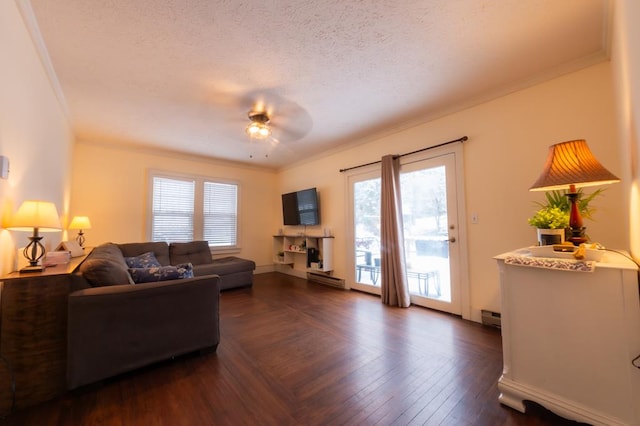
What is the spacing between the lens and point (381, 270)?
3.61 meters

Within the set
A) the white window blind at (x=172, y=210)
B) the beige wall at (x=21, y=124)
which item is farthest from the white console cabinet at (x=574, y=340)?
the white window blind at (x=172, y=210)

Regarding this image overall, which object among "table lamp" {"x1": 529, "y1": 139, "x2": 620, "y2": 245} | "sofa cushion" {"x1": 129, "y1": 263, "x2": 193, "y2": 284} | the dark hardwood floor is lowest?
the dark hardwood floor

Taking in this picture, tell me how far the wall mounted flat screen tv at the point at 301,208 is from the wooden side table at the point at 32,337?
142 inches

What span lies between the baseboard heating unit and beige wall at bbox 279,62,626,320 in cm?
213

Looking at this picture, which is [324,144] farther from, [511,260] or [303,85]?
[511,260]

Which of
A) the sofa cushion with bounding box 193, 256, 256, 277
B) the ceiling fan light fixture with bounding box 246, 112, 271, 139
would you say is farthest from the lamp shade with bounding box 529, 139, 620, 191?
the sofa cushion with bounding box 193, 256, 256, 277

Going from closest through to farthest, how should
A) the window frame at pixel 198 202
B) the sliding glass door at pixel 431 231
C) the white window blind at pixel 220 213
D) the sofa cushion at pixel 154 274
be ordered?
the sofa cushion at pixel 154 274 < the sliding glass door at pixel 431 231 < the window frame at pixel 198 202 < the white window blind at pixel 220 213

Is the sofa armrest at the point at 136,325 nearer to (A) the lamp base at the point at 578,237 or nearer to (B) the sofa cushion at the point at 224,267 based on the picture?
(B) the sofa cushion at the point at 224,267

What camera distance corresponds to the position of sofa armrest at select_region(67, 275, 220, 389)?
1633 mm

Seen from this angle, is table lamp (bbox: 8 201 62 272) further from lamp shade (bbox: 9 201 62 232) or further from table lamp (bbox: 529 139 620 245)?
table lamp (bbox: 529 139 620 245)

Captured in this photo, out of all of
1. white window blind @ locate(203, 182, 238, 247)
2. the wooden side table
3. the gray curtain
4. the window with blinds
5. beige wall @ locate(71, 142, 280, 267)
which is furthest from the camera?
white window blind @ locate(203, 182, 238, 247)

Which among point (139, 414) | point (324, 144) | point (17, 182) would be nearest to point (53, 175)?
point (17, 182)

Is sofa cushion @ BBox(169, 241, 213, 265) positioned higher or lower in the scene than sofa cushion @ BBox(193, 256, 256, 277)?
higher

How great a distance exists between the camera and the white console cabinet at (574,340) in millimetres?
1216
